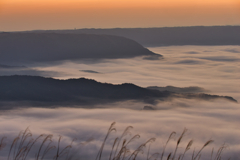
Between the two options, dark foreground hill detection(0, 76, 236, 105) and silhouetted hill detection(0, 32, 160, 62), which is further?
silhouetted hill detection(0, 32, 160, 62)

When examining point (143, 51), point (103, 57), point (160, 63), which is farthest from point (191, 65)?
point (103, 57)

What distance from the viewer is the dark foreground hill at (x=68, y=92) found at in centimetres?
5566

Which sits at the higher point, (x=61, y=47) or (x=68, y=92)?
(x=61, y=47)

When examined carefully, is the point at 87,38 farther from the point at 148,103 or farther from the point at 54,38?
the point at 148,103

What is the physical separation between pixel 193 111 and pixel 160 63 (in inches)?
5021

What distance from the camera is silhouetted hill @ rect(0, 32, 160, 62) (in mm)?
148625

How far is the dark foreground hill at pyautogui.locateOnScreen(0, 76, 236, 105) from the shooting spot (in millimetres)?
55656

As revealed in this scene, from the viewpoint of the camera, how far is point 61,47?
163 meters

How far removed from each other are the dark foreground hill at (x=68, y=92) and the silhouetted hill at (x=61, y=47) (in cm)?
8683

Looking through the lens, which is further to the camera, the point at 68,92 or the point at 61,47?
the point at 61,47

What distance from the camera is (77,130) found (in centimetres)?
3039

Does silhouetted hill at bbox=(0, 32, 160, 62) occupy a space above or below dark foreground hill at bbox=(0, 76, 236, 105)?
above

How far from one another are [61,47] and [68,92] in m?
106

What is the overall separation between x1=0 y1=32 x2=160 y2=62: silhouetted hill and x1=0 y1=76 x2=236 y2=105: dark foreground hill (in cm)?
8683
